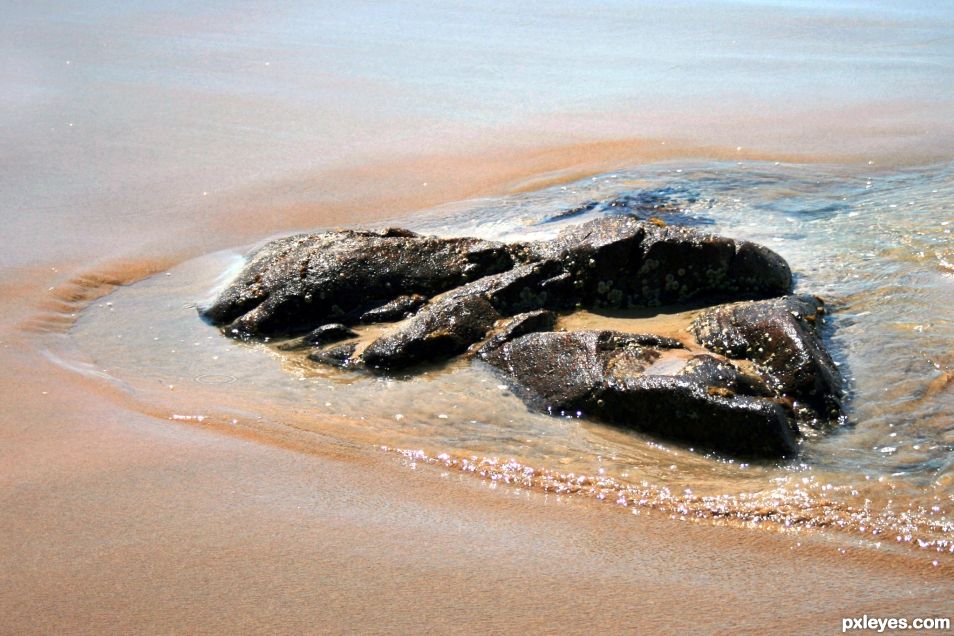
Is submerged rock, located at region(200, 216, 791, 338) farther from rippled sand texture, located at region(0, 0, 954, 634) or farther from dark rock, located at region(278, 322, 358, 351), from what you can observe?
rippled sand texture, located at region(0, 0, 954, 634)

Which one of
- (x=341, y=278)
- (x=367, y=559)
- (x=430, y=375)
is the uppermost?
(x=341, y=278)

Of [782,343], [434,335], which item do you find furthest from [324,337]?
[782,343]

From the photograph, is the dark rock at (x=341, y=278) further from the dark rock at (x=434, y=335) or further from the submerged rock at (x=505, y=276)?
the dark rock at (x=434, y=335)

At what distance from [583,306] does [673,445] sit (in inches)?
68.6

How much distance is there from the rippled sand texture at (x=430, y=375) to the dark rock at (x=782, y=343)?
0.67 ft

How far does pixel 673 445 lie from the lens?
183 inches

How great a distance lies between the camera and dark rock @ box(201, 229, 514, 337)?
625 centimetres

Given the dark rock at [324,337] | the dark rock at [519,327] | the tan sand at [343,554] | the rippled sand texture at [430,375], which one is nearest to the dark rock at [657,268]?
the dark rock at [519,327]

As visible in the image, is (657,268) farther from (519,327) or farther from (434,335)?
(434,335)

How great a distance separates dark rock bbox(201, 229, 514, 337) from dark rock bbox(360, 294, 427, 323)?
0.09 metres

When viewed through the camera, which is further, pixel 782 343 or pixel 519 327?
pixel 519 327

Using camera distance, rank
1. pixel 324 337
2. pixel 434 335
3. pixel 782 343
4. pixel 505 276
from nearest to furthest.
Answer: pixel 782 343 → pixel 434 335 → pixel 324 337 → pixel 505 276

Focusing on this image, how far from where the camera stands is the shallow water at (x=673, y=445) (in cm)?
421

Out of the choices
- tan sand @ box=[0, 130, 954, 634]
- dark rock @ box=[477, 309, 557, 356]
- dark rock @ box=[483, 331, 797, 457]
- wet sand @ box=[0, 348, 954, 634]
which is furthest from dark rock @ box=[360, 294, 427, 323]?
wet sand @ box=[0, 348, 954, 634]
